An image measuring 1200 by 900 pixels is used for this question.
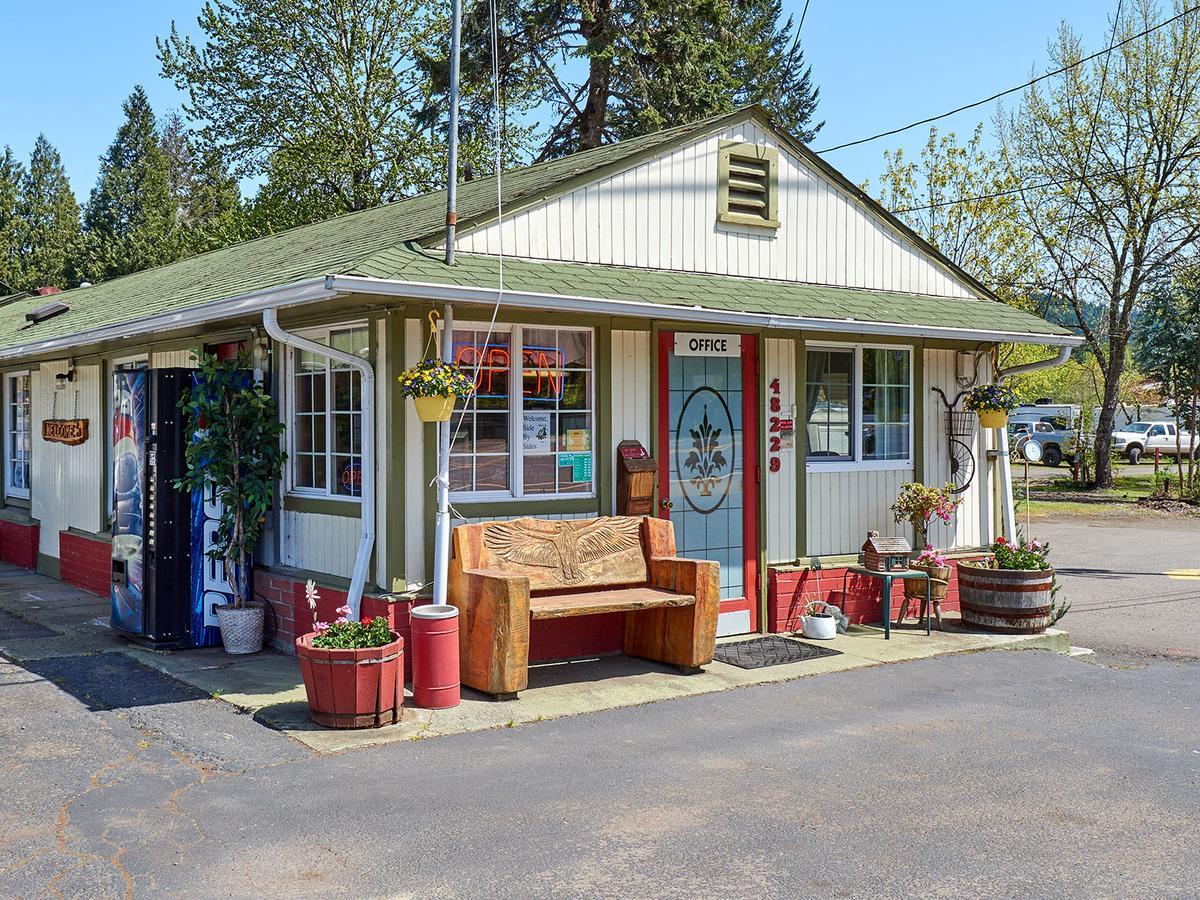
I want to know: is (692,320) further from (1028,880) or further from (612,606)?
(1028,880)

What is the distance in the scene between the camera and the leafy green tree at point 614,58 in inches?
981

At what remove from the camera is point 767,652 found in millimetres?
8805

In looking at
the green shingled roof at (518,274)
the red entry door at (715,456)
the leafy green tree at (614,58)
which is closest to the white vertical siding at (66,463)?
the green shingled roof at (518,274)

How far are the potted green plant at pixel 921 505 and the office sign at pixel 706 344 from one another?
2077mm

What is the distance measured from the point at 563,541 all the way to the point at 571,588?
33 centimetres

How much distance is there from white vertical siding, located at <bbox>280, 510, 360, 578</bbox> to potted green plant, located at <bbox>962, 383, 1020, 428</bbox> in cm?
576

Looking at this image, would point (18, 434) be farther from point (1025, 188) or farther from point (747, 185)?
point (1025, 188)

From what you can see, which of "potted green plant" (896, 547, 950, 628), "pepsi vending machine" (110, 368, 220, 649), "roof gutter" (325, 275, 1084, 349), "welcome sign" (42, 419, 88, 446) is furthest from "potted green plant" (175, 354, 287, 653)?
"potted green plant" (896, 547, 950, 628)

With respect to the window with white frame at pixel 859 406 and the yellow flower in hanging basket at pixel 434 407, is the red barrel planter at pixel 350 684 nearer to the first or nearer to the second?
the yellow flower in hanging basket at pixel 434 407

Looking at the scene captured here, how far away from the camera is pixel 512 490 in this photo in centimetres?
811

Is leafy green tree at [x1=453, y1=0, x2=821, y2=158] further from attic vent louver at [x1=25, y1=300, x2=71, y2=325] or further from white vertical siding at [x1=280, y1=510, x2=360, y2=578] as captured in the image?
white vertical siding at [x1=280, y1=510, x2=360, y2=578]

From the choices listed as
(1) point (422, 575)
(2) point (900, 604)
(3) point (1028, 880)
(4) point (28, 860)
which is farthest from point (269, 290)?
(2) point (900, 604)

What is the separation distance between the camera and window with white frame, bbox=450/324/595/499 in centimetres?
796

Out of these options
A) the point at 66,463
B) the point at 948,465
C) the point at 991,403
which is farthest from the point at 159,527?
the point at 991,403
